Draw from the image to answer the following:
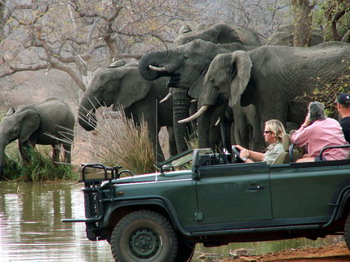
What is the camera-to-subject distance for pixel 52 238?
12234mm

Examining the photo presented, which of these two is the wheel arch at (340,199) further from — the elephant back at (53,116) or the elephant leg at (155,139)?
the elephant back at (53,116)

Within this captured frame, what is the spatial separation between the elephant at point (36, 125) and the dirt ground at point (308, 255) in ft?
50.5

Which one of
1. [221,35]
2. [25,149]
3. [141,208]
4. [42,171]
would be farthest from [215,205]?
[25,149]

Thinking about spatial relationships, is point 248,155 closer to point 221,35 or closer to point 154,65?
point 154,65

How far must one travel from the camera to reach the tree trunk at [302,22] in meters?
17.8

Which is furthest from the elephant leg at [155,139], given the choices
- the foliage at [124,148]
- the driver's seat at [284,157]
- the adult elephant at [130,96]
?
the driver's seat at [284,157]

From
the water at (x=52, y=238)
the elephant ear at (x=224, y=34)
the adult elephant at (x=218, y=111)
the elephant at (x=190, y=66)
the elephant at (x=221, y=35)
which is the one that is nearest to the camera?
the water at (x=52, y=238)

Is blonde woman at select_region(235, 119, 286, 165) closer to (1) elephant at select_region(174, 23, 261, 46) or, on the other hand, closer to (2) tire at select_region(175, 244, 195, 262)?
(2) tire at select_region(175, 244, 195, 262)

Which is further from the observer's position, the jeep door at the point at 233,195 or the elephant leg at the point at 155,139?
the elephant leg at the point at 155,139

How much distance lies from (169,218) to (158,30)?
21.4 metres

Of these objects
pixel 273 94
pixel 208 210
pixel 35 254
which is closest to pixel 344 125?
pixel 208 210

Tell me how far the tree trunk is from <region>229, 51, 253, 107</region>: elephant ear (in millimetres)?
2400

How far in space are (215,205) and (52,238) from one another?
12.6 ft

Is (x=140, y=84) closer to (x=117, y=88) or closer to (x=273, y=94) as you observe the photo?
(x=117, y=88)
